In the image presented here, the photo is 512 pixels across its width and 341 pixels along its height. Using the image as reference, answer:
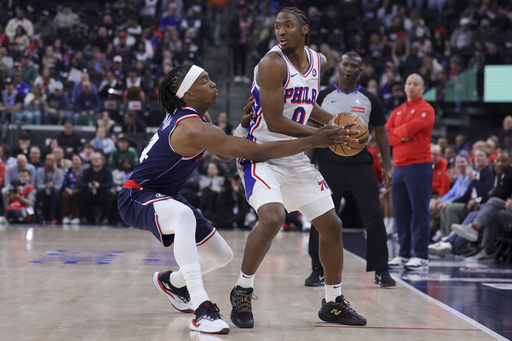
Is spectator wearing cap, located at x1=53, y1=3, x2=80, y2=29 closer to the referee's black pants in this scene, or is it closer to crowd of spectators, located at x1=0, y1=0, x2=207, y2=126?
crowd of spectators, located at x1=0, y1=0, x2=207, y2=126

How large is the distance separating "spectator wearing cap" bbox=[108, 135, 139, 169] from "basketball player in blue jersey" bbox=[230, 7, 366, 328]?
8.57 m

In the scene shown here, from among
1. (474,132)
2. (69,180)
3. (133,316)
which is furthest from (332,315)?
(474,132)

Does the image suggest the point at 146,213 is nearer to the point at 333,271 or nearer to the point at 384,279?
the point at 333,271

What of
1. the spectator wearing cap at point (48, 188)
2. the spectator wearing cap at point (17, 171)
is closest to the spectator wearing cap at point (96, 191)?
the spectator wearing cap at point (48, 188)

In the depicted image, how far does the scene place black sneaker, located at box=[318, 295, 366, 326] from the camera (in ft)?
13.8

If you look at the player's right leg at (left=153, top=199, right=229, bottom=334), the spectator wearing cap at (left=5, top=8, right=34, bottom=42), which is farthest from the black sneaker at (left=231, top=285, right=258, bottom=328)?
the spectator wearing cap at (left=5, top=8, right=34, bottom=42)

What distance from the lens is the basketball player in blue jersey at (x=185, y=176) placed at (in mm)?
3938

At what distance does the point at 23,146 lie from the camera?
1290 cm

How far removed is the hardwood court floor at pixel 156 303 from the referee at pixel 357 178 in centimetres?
24

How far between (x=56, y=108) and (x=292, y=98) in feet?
34.0

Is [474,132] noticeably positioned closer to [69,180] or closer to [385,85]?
[385,85]

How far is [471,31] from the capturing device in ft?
56.9

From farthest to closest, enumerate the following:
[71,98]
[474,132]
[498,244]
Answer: [474,132] → [71,98] → [498,244]

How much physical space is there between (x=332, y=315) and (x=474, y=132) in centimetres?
1198
